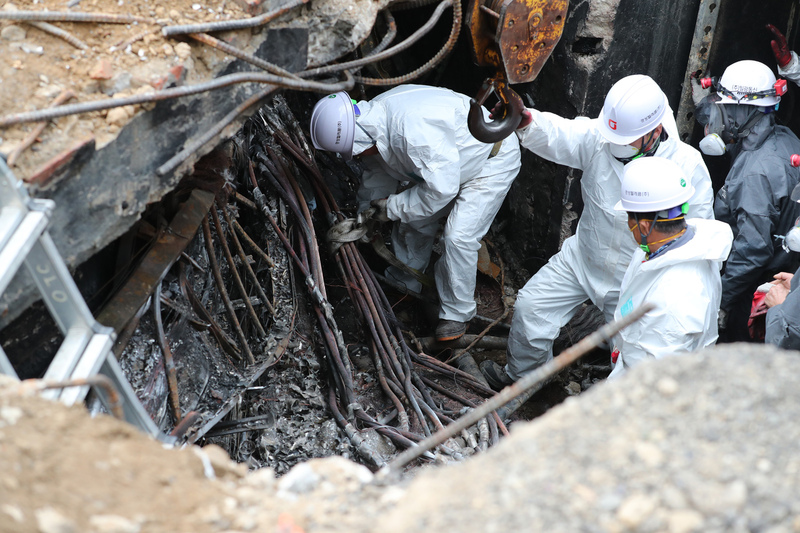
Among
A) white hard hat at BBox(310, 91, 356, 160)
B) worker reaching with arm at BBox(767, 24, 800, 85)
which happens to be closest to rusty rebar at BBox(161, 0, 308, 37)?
white hard hat at BBox(310, 91, 356, 160)

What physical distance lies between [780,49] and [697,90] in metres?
0.62

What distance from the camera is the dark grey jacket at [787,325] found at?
314 centimetres

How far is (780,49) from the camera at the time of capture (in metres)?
4.67

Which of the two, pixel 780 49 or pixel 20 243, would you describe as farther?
pixel 780 49

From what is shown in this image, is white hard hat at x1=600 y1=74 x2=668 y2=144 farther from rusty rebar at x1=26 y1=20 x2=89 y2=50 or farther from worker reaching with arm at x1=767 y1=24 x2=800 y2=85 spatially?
rusty rebar at x1=26 y1=20 x2=89 y2=50

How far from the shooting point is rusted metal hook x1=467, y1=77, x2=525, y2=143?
328 cm

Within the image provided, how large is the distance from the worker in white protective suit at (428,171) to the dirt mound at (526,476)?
3176 mm

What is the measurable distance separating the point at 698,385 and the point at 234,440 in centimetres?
229

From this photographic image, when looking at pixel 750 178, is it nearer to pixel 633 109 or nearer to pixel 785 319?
pixel 633 109

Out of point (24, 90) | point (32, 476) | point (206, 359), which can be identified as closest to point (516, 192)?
point (206, 359)

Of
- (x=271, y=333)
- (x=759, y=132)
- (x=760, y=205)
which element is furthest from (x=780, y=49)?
(x=271, y=333)

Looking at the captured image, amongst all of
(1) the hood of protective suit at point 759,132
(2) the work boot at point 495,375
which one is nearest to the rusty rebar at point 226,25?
(2) the work boot at point 495,375

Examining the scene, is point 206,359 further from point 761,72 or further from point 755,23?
point 755,23

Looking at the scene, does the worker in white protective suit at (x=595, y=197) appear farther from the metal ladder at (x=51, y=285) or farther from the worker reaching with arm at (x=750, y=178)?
the metal ladder at (x=51, y=285)
